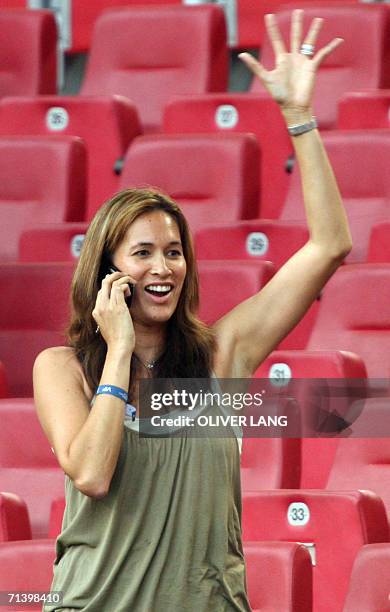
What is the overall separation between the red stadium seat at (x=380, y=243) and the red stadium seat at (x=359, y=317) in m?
0.17

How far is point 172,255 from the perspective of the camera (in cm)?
127

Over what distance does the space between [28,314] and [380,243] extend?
0.65 meters

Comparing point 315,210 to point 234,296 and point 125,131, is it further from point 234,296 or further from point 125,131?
point 125,131

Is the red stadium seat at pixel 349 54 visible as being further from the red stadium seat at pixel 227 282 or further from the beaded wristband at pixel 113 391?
the beaded wristband at pixel 113 391

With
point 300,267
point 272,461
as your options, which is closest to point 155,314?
point 300,267

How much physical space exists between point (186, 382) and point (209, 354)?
4 centimetres

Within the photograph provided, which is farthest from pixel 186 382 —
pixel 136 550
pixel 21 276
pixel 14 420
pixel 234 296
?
pixel 21 276

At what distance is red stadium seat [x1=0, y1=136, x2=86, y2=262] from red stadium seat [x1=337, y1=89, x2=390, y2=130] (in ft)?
1.83

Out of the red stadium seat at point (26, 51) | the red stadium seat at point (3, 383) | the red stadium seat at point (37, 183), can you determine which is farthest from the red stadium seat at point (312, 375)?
the red stadium seat at point (26, 51)

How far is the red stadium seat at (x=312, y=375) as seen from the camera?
2.22m

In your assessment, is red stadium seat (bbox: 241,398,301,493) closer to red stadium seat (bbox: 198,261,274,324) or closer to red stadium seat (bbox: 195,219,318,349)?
red stadium seat (bbox: 198,261,274,324)

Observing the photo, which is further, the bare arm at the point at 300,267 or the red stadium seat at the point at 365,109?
the red stadium seat at the point at 365,109

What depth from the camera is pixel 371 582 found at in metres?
1.58

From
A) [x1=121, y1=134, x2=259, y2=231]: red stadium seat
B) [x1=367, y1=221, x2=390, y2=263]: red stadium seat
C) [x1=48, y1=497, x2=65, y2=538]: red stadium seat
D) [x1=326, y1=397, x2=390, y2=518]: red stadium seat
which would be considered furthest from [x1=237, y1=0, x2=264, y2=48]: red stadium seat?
[x1=48, y1=497, x2=65, y2=538]: red stadium seat
